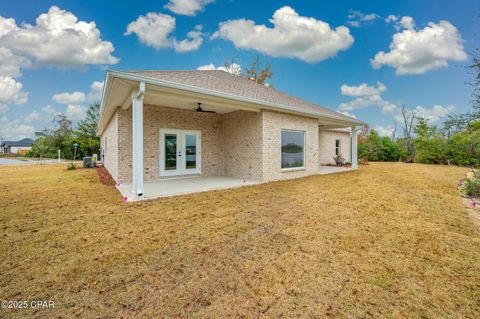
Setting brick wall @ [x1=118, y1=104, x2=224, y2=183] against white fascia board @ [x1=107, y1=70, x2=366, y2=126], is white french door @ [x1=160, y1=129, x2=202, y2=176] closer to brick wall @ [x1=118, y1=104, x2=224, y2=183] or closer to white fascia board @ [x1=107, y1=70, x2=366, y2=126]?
brick wall @ [x1=118, y1=104, x2=224, y2=183]

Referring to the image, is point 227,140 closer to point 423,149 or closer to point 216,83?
point 216,83

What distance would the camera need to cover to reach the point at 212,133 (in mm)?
10406

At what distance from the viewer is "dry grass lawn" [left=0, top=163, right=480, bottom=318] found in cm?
195

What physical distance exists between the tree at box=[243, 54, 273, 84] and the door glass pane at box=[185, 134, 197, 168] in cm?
1730

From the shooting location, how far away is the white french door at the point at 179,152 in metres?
9.11

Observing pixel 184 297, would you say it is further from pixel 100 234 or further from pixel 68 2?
pixel 68 2

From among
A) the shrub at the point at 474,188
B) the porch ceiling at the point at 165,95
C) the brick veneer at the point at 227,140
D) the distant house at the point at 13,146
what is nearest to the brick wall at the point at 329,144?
the brick veneer at the point at 227,140

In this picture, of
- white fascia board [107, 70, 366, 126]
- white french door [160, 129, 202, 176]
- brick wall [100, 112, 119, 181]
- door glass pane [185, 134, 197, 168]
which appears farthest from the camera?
door glass pane [185, 134, 197, 168]

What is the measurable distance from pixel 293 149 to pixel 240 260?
8109mm

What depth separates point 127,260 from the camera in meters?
2.75

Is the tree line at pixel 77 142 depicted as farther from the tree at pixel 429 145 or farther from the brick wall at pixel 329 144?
the tree at pixel 429 145

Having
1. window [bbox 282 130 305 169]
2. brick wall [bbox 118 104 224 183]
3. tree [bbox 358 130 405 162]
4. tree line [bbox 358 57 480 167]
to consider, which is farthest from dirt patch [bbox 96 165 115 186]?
tree [bbox 358 130 405 162]

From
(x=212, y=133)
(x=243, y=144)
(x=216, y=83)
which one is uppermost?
(x=216, y=83)

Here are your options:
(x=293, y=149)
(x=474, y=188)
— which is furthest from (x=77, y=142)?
(x=474, y=188)
